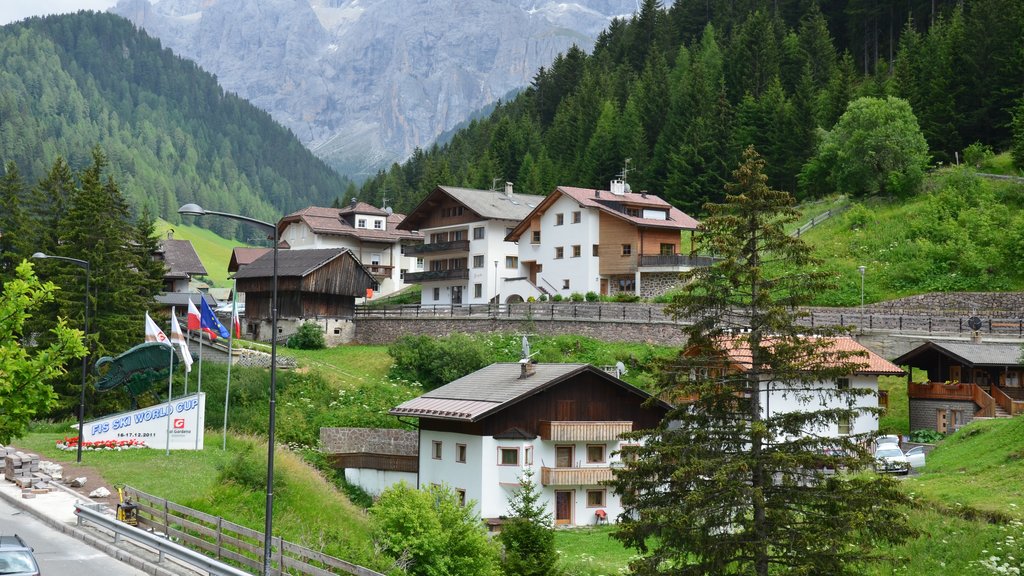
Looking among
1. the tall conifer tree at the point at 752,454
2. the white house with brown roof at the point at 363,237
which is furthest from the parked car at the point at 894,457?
the white house with brown roof at the point at 363,237

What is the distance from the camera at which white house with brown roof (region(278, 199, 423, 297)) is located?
9506 cm

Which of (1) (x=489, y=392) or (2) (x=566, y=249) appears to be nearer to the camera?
(1) (x=489, y=392)

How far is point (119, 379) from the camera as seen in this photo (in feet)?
155

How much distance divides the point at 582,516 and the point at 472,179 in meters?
76.3

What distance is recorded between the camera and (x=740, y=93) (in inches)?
4055

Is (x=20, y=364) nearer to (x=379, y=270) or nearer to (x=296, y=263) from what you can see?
(x=296, y=263)

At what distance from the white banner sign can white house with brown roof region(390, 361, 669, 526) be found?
335 inches

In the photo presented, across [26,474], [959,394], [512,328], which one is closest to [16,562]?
[26,474]

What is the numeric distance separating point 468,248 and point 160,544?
2320 inches

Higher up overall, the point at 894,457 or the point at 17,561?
the point at 894,457

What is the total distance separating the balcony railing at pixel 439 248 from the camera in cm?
8144

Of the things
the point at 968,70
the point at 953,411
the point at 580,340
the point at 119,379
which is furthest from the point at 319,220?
the point at 953,411

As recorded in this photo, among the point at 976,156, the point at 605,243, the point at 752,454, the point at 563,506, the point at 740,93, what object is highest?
the point at 740,93

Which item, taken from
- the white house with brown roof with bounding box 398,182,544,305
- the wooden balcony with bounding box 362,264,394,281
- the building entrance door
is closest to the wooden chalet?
the building entrance door
